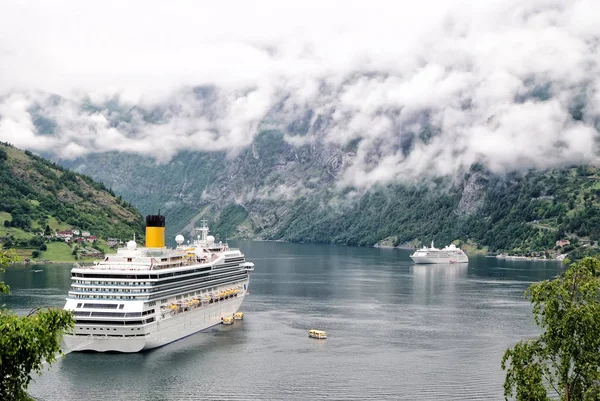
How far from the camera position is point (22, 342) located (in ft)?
116

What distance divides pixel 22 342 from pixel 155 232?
293 ft

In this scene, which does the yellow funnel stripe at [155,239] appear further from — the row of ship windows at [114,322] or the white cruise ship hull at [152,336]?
the row of ship windows at [114,322]

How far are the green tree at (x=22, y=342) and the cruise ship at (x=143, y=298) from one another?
210ft

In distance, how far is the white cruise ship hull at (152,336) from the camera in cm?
10219


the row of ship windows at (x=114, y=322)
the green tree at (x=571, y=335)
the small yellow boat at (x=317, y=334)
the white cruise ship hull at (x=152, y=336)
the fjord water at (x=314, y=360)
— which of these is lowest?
the fjord water at (x=314, y=360)

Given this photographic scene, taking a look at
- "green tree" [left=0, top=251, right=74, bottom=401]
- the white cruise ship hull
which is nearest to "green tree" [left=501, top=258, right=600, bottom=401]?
"green tree" [left=0, top=251, right=74, bottom=401]

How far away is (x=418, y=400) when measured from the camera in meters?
83.4

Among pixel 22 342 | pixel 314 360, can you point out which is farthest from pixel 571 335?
pixel 314 360

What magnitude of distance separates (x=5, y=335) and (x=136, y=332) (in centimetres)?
7161

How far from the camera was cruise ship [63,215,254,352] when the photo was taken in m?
103

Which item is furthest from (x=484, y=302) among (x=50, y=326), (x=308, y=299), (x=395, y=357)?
(x=50, y=326)

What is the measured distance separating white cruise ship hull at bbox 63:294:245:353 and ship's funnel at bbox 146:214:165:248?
13596mm

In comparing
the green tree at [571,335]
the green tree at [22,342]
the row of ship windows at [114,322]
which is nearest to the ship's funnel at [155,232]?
the row of ship windows at [114,322]

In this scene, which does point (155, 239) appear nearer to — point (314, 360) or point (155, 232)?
point (155, 232)
